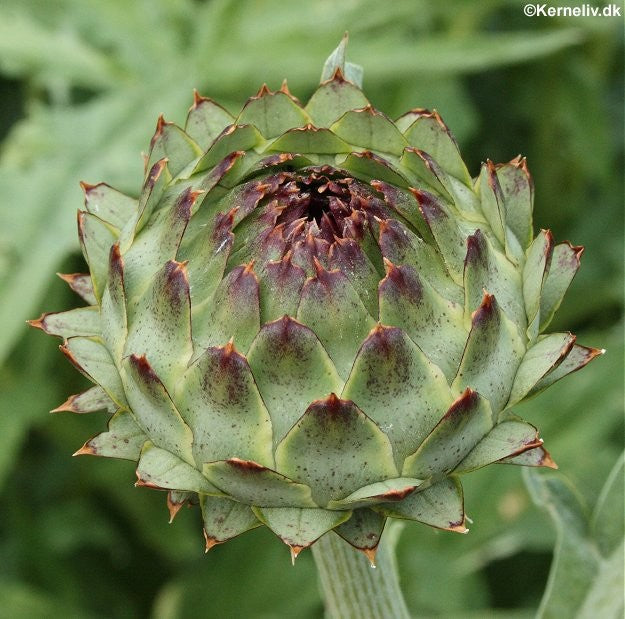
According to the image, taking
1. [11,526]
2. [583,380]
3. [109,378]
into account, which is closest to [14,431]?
[11,526]

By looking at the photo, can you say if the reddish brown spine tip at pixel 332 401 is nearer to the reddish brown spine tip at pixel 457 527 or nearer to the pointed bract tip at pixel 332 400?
the pointed bract tip at pixel 332 400

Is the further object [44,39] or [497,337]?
[44,39]

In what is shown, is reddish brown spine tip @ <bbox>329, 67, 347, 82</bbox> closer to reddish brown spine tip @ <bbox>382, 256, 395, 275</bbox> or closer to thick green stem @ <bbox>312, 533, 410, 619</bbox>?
reddish brown spine tip @ <bbox>382, 256, 395, 275</bbox>

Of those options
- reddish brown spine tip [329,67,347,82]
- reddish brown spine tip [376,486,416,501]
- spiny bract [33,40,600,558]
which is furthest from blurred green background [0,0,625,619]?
reddish brown spine tip [376,486,416,501]

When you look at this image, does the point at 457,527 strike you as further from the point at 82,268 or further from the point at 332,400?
the point at 82,268

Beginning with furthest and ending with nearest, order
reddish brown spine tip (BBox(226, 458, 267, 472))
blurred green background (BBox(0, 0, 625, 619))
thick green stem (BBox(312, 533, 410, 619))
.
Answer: blurred green background (BBox(0, 0, 625, 619)) → thick green stem (BBox(312, 533, 410, 619)) → reddish brown spine tip (BBox(226, 458, 267, 472))

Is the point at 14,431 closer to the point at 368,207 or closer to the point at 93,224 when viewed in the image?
the point at 93,224

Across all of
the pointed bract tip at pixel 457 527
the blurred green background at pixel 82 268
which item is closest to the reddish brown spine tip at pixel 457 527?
the pointed bract tip at pixel 457 527
